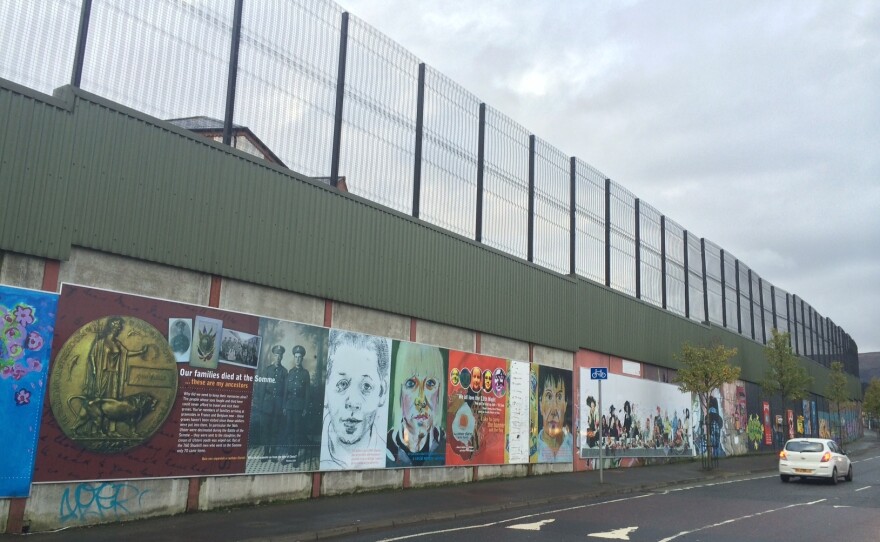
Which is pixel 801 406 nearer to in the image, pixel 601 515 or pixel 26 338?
pixel 601 515

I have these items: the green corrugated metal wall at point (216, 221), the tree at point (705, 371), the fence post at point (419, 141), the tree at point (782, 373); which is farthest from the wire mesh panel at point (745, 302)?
the fence post at point (419, 141)

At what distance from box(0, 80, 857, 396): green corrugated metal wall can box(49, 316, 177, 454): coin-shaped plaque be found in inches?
51.4

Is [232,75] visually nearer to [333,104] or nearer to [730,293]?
[333,104]

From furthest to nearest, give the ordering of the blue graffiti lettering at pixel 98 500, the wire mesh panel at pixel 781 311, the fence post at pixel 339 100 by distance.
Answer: the wire mesh panel at pixel 781 311, the fence post at pixel 339 100, the blue graffiti lettering at pixel 98 500

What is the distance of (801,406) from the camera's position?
4778 cm

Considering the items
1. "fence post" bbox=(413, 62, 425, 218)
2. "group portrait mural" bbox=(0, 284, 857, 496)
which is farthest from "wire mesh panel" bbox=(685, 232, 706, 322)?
"fence post" bbox=(413, 62, 425, 218)

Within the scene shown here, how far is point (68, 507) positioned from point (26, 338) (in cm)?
258

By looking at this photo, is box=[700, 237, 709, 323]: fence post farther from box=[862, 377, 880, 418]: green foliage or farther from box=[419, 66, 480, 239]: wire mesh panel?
box=[862, 377, 880, 418]: green foliage

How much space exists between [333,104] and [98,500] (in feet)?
30.9

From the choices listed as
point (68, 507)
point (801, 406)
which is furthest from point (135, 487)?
point (801, 406)

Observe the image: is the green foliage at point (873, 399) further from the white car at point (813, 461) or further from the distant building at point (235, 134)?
the distant building at point (235, 134)

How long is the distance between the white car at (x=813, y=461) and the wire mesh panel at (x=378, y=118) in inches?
573

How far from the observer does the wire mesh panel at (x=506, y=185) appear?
21.1m

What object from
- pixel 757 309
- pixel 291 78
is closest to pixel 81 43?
pixel 291 78
